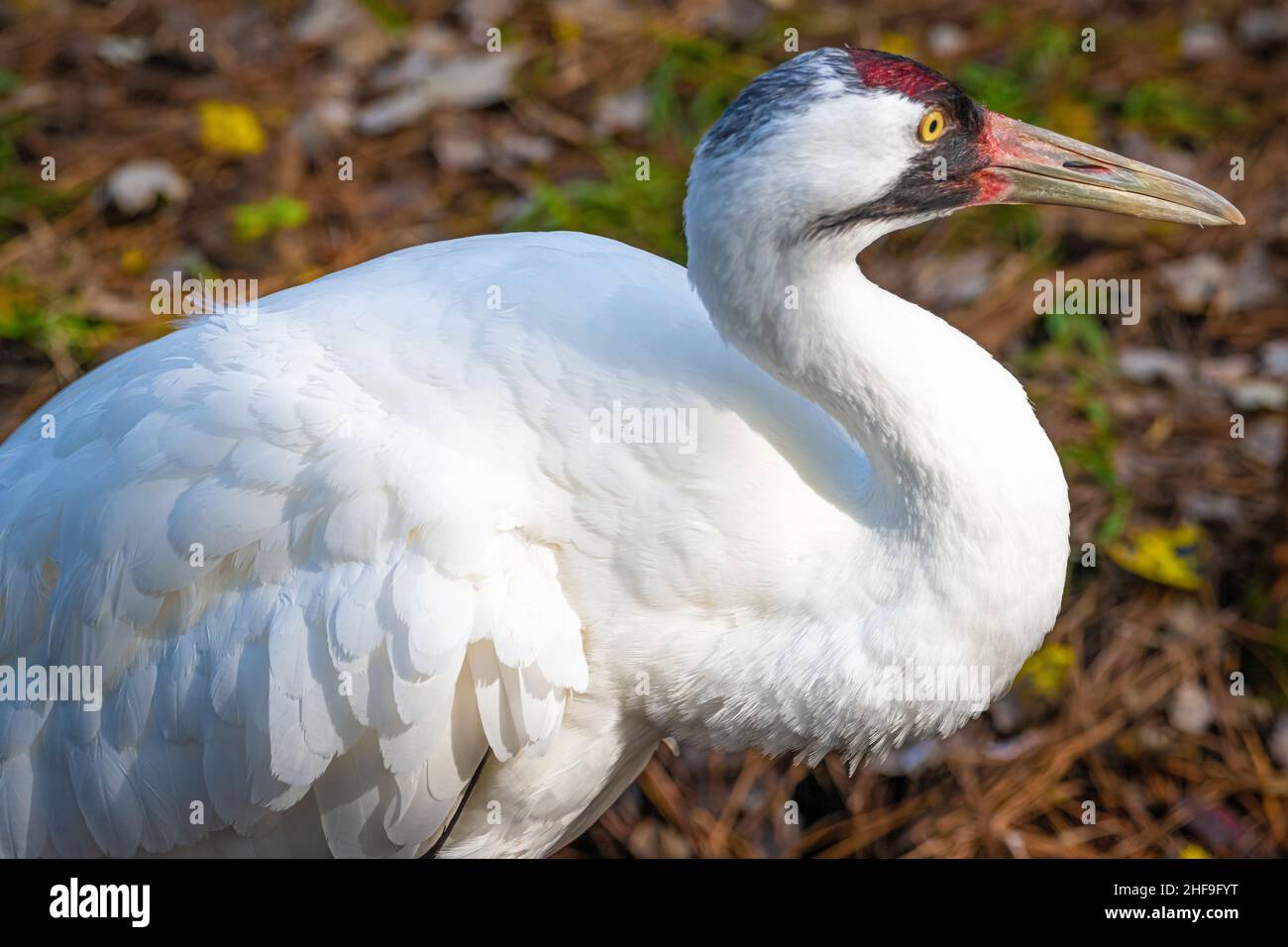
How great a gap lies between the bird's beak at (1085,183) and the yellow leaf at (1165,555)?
1418mm

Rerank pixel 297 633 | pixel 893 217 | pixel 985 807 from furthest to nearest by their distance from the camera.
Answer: pixel 985 807, pixel 297 633, pixel 893 217

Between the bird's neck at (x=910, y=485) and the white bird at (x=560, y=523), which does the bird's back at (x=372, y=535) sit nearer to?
the white bird at (x=560, y=523)

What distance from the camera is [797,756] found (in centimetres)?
252

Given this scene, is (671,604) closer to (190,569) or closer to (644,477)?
(644,477)

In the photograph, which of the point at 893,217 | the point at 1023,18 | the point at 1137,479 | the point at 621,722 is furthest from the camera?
the point at 1023,18

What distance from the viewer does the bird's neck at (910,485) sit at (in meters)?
2.29

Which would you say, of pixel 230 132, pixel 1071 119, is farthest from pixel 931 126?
pixel 230 132

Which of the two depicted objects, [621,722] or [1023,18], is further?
[1023,18]

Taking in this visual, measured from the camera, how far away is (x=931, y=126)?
2.23 m

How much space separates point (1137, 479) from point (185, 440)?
8.49 feet

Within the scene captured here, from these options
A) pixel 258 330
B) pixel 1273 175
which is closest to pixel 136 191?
pixel 258 330

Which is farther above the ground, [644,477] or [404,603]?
[644,477]

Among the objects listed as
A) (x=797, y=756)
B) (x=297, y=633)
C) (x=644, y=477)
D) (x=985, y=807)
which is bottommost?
(x=985, y=807)

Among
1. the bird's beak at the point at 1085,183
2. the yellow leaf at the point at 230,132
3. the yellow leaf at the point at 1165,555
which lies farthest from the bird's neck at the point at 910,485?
the yellow leaf at the point at 230,132
